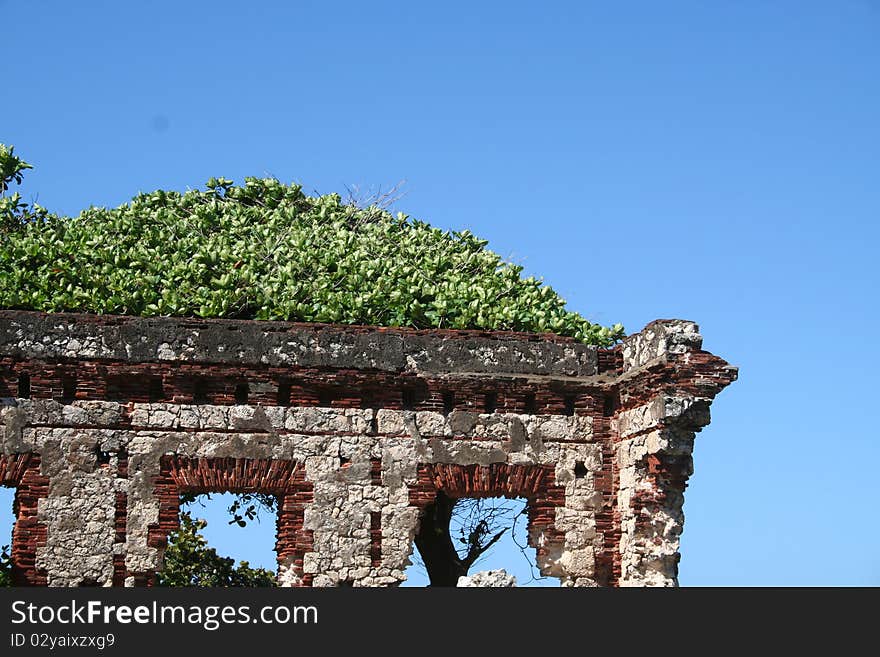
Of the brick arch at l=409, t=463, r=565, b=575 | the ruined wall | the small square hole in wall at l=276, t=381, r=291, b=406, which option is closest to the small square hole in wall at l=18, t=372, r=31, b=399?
the ruined wall

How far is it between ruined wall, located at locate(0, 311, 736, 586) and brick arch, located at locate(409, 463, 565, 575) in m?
0.02

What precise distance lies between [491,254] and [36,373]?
6603 mm

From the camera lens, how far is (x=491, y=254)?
21141 mm

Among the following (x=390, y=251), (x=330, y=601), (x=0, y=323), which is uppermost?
(x=390, y=251)

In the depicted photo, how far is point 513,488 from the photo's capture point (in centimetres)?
1777

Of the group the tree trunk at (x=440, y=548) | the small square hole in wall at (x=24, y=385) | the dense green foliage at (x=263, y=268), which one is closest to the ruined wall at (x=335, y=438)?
the small square hole in wall at (x=24, y=385)

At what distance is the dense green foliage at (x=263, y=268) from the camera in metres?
18.5

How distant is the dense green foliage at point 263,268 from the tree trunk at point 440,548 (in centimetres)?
381

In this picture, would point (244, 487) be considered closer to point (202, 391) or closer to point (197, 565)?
point (202, 391)

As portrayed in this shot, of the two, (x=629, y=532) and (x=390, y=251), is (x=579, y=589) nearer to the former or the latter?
(x=629, y=532)

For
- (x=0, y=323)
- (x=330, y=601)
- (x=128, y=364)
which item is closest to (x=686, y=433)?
(x=330, y=601)

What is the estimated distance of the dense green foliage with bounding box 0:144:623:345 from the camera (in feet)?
60.5

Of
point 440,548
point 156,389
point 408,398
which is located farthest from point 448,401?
point 440,548

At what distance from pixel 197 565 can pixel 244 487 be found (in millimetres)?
7135
